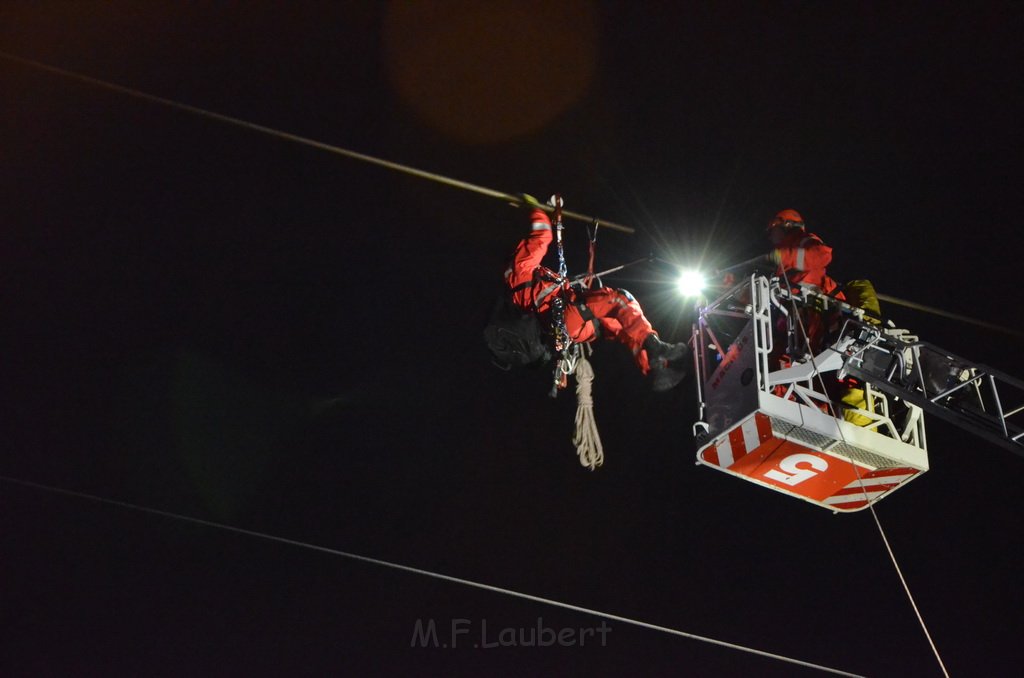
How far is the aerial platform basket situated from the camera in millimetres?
5410

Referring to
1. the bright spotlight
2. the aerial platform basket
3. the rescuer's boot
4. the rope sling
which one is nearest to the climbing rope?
the rope sling

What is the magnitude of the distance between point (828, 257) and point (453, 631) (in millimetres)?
5554

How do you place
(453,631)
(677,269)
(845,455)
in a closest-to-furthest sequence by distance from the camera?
(845,455)
(677,269)
(453,631)

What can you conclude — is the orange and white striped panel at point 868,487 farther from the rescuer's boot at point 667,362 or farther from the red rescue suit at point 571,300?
the red rescue suit at point 571,300

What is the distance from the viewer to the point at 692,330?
6.90m

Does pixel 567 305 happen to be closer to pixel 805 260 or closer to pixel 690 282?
pixel 690 282

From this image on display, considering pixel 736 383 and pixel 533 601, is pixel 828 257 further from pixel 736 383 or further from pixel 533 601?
pixel 533 601

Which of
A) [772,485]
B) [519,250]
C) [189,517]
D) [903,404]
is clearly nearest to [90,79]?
[189,517]

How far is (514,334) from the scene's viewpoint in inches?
251

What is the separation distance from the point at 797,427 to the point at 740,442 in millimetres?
427

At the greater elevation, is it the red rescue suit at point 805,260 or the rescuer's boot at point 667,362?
the red rescue suit at point 805,260

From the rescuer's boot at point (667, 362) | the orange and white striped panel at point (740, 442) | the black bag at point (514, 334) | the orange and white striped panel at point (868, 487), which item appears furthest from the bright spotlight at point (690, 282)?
the orange and white striped panel at point (868, 487)

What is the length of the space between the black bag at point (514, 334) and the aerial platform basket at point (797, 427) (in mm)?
1333

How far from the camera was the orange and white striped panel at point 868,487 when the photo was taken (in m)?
5.65
